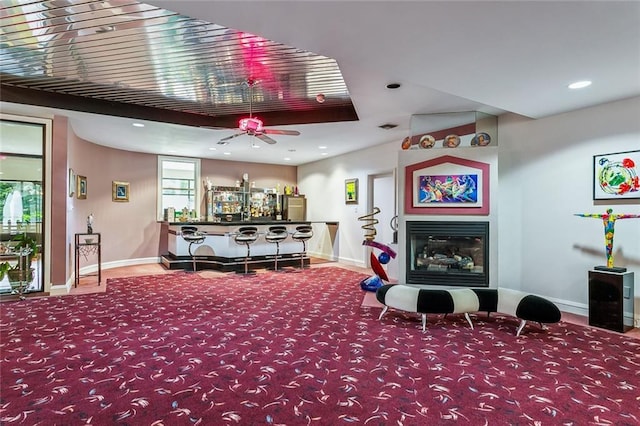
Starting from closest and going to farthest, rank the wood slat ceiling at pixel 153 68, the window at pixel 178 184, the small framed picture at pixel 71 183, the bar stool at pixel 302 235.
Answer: the wood slat ceiling at pixel 153 68, the small framed picture at pixel 71 183, the bar stool at pixel 302 235, the window at pixel 178 184

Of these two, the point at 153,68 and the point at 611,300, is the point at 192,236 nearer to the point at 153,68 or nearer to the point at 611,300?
the point at 153,68

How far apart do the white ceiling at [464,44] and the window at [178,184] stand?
4145 mm

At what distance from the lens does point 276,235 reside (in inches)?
293

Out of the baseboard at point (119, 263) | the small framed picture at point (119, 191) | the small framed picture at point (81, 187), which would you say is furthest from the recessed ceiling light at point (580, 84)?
the small framed picture at point (119, 191)

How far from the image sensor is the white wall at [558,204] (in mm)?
4086

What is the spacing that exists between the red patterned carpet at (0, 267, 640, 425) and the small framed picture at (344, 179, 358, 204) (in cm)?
394

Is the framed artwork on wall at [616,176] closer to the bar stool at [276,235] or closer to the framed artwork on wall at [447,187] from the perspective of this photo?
the framed artwork on wall at [447,187]

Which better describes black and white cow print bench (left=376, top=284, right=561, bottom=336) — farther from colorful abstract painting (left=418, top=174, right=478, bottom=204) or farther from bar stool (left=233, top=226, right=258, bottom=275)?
bar stool (left=233, top=226, right=258, bottom=275)

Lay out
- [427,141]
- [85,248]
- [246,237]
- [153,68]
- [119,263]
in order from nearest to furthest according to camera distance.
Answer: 1. [153,68]
2. [427,141]
3. [85,248]
4. [246,237]
5. [119,263]

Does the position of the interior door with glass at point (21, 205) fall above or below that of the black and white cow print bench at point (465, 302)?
above

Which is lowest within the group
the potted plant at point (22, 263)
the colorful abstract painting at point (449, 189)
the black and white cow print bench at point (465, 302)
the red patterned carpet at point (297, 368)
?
the red patterned carpet at point (297, 368)

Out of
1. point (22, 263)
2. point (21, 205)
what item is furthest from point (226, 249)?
point (21, 205)

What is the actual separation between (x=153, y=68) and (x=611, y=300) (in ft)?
19.3

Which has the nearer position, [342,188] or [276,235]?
[276,235]
